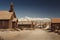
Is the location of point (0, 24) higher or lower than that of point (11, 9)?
lower

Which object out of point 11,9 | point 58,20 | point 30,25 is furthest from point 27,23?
point 58,20

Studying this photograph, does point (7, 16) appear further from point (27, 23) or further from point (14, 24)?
point (27, 23)

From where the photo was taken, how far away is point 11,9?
66000mm

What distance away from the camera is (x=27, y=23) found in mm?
74312

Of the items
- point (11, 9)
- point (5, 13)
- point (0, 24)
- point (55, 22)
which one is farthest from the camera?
point (11, 9)

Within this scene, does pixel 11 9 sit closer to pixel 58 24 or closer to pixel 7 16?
pixel 7 16

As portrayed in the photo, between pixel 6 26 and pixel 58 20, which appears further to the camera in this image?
pixel 58 20

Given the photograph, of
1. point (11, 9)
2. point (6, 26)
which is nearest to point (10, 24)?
point (6, 26)

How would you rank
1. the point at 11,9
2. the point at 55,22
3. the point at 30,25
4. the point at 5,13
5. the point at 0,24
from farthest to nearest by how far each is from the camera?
the point at 30,25 → the point at 11,9 → the point at 55,22 → the point at 5,13 → the point at 0,24

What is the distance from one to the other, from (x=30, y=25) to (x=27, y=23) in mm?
1677

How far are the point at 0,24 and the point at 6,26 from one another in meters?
2.15

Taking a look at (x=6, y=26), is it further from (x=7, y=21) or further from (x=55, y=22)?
(x=55, y=22)

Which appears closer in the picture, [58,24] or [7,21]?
[7,21]

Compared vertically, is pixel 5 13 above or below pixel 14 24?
above
